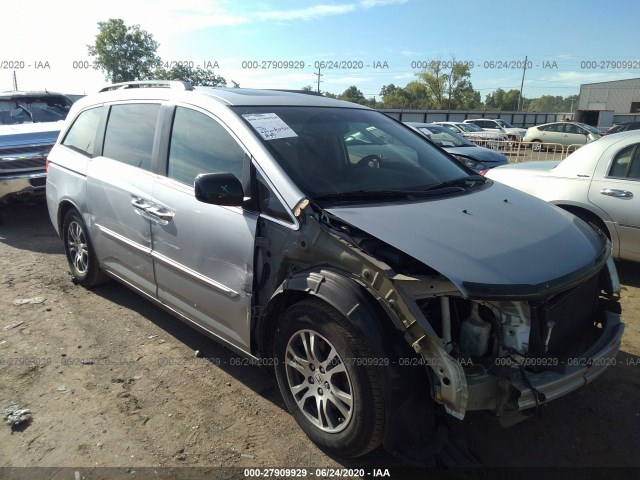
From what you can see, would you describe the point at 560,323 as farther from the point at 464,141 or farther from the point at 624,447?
the point at 464,141

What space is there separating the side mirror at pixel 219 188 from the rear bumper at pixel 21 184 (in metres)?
5.63

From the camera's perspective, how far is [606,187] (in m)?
4.96

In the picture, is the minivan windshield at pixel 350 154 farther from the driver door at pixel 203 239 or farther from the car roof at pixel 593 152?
the car roof at pixel 593 152

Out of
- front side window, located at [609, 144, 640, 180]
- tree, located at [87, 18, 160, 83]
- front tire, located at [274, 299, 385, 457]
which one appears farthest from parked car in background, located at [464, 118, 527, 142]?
tree, located at [87, 18, 160, 83]

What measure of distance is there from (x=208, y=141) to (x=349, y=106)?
1257mm

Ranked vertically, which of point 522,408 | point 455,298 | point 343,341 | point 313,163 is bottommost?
point 522,408

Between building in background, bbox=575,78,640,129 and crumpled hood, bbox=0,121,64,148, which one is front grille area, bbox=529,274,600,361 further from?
building in background, bbox=575,78,640,129

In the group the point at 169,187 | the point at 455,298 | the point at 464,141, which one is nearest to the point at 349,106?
the point at 169,187

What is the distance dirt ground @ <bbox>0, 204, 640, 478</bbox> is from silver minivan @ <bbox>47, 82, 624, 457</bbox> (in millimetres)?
372

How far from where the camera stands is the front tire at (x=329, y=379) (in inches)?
88.9

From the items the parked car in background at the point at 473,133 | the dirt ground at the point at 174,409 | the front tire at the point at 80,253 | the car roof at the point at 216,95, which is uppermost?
the car roof at the point at 216,95

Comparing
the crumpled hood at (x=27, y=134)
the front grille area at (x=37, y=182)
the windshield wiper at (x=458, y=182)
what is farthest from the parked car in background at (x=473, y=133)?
the windshield wiper at (x=458, y=182)

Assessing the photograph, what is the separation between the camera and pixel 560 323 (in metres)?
2.50

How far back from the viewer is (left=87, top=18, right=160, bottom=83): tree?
4888 centimetres
